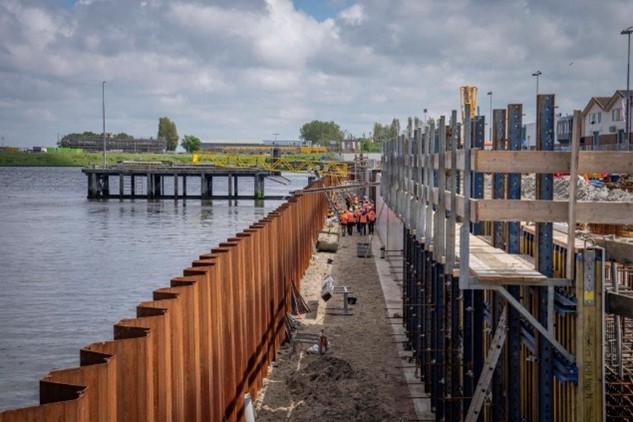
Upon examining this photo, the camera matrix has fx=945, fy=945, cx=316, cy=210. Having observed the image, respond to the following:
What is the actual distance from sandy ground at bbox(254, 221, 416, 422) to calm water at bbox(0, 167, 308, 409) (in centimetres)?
530

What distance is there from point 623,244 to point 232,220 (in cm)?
6615

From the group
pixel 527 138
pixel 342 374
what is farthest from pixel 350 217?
pixel 342 374

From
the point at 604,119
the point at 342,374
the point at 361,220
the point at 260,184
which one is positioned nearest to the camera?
the point at 342,374

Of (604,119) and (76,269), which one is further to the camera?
(604,119)

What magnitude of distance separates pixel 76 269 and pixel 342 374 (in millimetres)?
26102

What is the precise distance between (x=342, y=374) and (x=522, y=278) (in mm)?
8651

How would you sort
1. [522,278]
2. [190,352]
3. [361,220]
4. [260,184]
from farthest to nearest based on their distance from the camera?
[260,184] → [361,220] → [190,352] → [522,278]

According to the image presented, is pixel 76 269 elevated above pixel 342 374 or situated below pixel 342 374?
below

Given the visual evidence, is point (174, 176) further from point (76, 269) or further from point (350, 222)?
point (76, 269)

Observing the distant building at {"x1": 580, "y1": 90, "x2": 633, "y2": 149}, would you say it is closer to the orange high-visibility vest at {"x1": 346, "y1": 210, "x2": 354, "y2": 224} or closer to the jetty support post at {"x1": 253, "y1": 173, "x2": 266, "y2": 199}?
the jetty support post at {"x1": 253, "y1": 173, "x2": 266, "y2": 199}

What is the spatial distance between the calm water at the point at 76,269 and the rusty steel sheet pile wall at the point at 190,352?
5421 mm

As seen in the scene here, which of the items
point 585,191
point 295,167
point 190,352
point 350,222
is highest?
point 585,191

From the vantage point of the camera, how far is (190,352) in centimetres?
989

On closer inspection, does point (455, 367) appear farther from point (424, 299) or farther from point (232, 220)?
point (232, 220)
